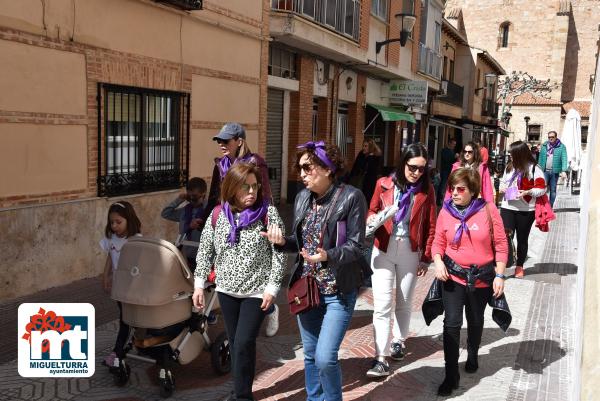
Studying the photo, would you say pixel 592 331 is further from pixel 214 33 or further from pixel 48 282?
pixel 214 33

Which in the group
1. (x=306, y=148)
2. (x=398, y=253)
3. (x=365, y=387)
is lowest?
A: (x=365, y=387)

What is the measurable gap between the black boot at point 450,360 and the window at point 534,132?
166ft

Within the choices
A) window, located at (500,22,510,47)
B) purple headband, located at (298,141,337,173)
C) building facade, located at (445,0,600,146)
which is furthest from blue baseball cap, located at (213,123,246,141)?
window, located at (500,22,510,47)

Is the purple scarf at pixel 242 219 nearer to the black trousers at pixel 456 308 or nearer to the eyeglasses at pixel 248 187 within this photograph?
the eyeglasses at pixel 248 187

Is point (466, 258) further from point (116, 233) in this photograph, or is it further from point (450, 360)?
point (116, 233)

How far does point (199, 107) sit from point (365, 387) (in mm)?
6426

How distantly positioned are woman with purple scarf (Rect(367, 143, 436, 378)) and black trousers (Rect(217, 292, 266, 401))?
122cm

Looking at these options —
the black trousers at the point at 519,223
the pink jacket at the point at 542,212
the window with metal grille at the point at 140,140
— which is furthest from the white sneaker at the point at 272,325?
the pink jacket at the point at 542,212

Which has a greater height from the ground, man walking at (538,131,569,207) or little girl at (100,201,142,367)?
man walking at (538,131,569,207)

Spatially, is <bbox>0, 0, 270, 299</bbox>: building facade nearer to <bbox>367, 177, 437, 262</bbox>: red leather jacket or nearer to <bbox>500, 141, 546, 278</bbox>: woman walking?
<bbox>367, 177, 437, 262</bbox>: red leather jacket

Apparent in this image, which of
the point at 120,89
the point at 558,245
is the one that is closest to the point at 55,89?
the point at 120,89

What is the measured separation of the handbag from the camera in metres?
3.60

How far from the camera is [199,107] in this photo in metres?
9.83

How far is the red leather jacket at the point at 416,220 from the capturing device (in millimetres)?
4727
